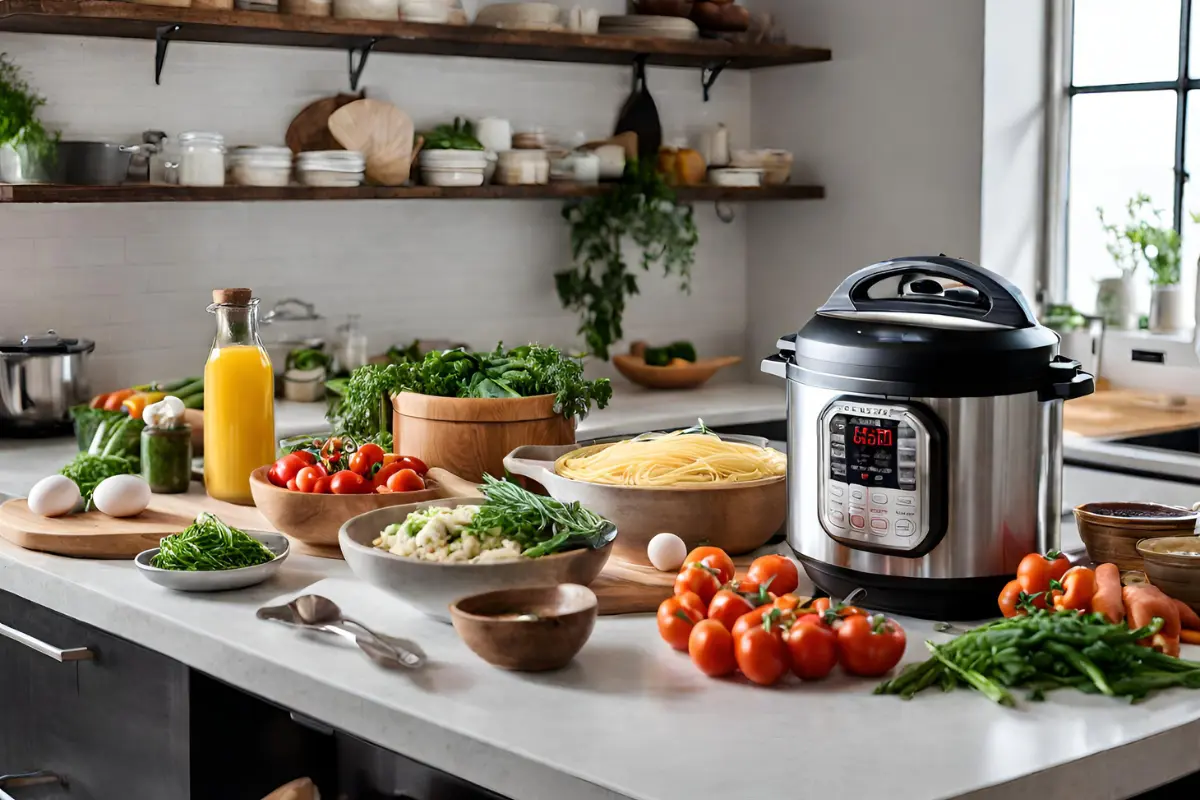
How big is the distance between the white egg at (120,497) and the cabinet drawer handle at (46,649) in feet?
0.76

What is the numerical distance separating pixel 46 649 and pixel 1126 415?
127 inches

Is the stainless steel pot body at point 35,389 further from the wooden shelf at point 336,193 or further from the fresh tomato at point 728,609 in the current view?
the fresh tomato at point 728,609

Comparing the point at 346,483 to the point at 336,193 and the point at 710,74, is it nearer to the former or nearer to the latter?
the point at 336,193

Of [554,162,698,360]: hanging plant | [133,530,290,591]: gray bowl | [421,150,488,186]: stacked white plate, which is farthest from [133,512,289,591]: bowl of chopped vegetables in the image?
[554,162,698,360]: hanging plant

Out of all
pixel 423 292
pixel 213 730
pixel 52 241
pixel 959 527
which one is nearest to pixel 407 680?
pixel 213 730

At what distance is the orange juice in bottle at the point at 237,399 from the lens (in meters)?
2.46

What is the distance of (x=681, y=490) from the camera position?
2.00 m

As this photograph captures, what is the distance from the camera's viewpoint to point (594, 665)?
63.8 inches

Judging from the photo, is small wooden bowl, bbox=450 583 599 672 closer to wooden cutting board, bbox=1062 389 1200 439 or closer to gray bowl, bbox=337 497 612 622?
gray bowl, bbox=337 497 612 622

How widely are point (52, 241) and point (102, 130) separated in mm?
350

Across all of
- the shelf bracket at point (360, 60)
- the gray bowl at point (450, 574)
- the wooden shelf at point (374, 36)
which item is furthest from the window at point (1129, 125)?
the gray bowl at point (450, 574)

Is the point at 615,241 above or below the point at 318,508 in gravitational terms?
above

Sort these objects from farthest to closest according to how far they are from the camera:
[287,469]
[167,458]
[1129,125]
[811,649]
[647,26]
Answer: [647,26] < [1129,125] < [167,458] < [287,469] < [811,649]

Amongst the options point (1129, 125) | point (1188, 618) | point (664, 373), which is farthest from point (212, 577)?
point (1129, 125)
